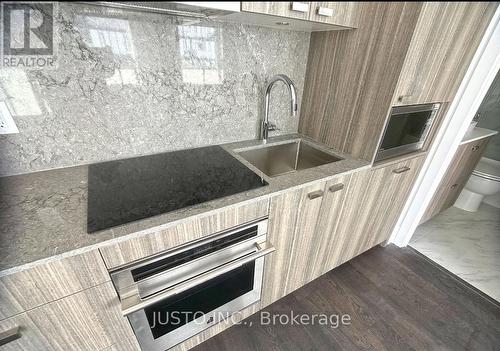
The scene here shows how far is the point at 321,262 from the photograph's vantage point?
4.53ft

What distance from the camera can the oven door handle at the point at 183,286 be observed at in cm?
74

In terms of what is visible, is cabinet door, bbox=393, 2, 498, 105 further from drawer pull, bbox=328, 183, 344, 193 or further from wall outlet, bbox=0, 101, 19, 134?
wall outlet, bbox=0, 101, 19, 134

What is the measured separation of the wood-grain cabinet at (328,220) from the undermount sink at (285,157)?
301 millimetres

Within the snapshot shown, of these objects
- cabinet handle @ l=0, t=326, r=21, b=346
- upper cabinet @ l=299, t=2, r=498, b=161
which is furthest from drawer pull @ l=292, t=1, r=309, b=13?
cabinet handle @ l=0, t=326, r=21, b=346

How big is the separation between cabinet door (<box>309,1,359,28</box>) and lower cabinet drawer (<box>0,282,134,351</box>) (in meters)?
1.20

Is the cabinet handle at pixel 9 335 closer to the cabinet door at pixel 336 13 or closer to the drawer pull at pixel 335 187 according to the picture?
the drawer pull at pixel 335 187

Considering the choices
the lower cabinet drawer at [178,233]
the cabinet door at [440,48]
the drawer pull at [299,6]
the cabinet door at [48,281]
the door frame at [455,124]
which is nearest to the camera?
the cabinet door at [48,281]

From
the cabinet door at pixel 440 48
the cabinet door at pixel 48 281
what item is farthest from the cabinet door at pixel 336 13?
the cabinet door at pixel 48 281

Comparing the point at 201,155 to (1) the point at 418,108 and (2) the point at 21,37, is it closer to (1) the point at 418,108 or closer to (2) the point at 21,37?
(2) the point at 21,37

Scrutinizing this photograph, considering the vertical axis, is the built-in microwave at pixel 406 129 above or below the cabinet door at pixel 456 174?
above

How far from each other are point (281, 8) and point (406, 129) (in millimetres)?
985

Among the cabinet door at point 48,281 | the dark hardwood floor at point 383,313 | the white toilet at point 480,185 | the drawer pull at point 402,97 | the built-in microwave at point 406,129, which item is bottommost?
the dark hardwood floor at point 383,313

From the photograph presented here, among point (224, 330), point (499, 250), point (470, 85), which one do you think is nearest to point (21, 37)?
point (224, 330)

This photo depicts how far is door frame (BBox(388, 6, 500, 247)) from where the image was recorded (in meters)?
1.22
